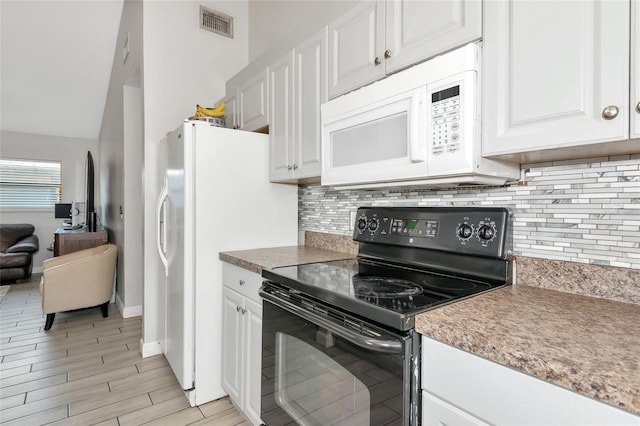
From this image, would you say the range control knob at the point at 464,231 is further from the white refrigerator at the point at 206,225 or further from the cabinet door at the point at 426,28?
the white refrigerator at the point at 206,225

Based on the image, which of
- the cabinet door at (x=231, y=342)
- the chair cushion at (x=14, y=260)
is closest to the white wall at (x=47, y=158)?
the chair cushion at (x=14, y=260)

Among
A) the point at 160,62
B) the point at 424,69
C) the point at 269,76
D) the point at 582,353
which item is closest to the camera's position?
the point at 582,353

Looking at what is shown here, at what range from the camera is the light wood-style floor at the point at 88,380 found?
1.83 meters

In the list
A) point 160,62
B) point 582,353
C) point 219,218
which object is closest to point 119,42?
point 160,62

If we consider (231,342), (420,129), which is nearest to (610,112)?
(420,129)

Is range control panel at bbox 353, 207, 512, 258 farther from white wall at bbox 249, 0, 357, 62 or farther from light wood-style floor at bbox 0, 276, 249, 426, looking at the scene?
light wood-style floor at bbox 0, 276, 249, 426

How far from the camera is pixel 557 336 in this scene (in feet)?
2.35

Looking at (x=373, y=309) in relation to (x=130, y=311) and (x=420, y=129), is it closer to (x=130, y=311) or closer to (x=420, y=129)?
(x=420, y=129)

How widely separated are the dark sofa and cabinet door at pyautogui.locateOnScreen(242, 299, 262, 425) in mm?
4769

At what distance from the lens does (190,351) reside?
1917 millimetres

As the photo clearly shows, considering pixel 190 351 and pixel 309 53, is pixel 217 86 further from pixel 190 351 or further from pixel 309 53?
pixel 190 351

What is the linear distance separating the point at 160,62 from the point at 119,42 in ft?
5.73

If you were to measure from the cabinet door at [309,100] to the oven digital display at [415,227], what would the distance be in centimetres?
47

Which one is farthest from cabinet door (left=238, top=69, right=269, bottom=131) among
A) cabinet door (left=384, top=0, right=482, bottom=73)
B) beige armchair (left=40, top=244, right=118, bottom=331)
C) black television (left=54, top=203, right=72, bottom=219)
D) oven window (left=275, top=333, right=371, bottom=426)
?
black television (left=54, top=203, right=72, bottom=219)
